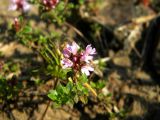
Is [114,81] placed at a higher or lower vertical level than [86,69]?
higher

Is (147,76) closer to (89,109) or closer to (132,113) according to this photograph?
(132,113)

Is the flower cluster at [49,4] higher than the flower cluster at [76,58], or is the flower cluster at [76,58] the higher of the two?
the flower cluster at [49,4]

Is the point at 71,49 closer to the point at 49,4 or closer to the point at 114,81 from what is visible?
the point at 49,4

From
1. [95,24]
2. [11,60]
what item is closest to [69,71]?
[11,60]

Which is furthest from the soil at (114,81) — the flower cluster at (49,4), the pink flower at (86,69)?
the pink flower at (86,69)

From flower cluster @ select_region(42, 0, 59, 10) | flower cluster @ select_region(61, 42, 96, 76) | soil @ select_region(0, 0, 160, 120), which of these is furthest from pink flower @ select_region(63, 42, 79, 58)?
flower cluster @ select_region(42, 0, 59, 10)

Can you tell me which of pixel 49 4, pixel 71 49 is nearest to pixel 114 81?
pixel 49 4

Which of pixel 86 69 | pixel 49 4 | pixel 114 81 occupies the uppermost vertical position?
pixel 49 4

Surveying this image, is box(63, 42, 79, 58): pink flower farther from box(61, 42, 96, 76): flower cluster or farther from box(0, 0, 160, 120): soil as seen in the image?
box(0, 0, 160, 120): soil

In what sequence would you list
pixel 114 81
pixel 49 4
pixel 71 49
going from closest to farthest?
pixel 71 49, pixel 49 4, pixel 114 81

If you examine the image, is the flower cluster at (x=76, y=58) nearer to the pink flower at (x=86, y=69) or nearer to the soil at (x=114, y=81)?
the pink flower at (x=86, y=69)

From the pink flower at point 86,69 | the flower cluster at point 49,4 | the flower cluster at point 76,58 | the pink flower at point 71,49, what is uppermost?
the flower cluster at point 49,4
